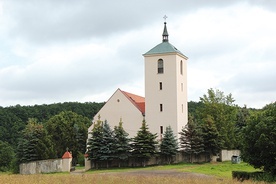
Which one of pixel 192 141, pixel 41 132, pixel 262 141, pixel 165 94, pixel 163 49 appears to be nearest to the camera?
pixel 262 141

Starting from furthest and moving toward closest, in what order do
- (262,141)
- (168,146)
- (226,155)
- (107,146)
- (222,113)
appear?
(222,113), (226,155), (107,146), (168,146), (262,141)

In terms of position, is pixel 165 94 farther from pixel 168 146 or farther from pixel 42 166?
pixel 42 166

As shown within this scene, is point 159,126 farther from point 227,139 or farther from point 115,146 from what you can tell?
point 227,139

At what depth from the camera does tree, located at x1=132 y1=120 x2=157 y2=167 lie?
42.9 metres

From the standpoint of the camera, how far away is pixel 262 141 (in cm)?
2795

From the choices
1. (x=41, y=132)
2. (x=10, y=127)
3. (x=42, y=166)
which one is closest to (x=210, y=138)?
(x=42, y=166)

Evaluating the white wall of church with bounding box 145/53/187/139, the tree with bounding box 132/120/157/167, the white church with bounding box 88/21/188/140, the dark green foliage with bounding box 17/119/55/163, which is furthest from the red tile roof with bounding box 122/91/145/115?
the dark green foliage with bounding box 17/119/55/163

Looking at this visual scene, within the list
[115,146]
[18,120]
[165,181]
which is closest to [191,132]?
[115,146]

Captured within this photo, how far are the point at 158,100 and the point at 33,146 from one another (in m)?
13.5

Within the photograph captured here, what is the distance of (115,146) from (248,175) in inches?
721

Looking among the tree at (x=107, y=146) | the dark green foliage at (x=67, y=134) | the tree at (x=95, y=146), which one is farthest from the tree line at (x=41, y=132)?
the tree at (x=107, y=146)

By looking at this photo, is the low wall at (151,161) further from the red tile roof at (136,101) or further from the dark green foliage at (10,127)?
the dark green foliage at (10,127)

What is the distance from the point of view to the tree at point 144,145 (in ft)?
141

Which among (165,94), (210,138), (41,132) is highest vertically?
(165,94)
